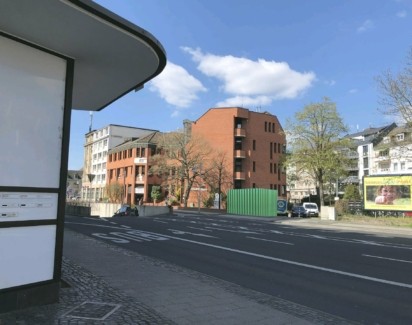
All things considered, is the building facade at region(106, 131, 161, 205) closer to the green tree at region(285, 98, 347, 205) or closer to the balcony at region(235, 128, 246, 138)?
the balcony at region(235, 128, 246, 138)

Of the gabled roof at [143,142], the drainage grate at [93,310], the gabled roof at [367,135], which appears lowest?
the drainage grate at [93,310]

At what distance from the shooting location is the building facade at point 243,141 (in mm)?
71812

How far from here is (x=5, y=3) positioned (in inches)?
184

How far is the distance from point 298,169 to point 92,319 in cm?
5127

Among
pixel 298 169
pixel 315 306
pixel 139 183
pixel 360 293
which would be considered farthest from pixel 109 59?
pixel 139 183

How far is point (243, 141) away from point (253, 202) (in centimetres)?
2626

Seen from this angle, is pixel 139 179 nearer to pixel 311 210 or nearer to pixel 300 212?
pixel 300 212

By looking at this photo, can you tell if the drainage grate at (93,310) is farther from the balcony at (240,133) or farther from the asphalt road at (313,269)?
the balcony at (240,133)

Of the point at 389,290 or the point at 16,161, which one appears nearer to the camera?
the point at 16,161

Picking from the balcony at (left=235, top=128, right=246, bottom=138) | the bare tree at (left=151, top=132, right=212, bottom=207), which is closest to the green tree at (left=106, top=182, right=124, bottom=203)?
the bare tree at (left=151, top=132, right=212, bottom=207)

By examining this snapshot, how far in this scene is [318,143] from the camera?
5397cm

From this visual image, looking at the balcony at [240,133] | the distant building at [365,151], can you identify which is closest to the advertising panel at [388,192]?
the balcony at [240,133]

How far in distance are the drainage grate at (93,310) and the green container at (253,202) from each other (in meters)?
41.0

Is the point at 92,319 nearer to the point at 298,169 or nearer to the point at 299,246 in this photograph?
the point at 299,246
